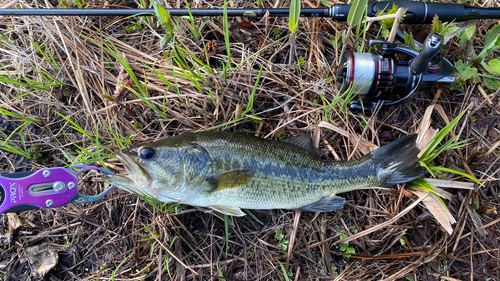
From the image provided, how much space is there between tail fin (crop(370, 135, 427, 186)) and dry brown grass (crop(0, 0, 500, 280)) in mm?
263

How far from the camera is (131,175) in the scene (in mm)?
2637

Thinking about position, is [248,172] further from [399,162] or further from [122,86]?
[122,86]

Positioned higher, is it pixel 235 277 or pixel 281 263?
pixel 281 263

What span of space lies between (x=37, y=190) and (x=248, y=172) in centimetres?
207

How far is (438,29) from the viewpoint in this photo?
10.1 feet

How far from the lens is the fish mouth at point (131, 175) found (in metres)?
2.60

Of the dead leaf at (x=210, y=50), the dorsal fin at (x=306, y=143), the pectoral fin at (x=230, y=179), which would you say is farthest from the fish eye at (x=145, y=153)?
the dorsal fin at (x=306, y=143)

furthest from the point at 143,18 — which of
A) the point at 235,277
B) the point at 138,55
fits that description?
the point at 235,277

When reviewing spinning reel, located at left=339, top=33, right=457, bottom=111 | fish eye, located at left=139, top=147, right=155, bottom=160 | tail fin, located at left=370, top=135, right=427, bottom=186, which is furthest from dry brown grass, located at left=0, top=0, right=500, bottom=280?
fish eye, located at left=139, top=147, right=155, bottom=160

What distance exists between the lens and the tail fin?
2.91 m

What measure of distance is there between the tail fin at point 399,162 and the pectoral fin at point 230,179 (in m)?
1.39

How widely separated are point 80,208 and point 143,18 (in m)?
2.40

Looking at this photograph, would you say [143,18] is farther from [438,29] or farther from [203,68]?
[438,29]

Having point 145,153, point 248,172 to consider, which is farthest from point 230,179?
point 145,153
